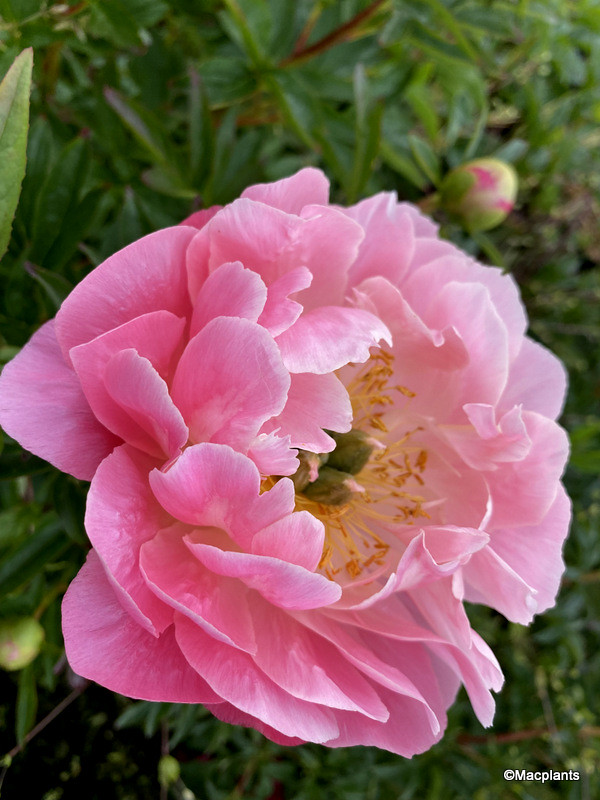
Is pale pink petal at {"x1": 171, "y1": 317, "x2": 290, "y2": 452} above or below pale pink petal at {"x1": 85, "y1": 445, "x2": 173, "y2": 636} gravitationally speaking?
above

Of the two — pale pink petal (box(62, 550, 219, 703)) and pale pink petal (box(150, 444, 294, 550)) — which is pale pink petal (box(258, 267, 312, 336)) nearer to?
pale pink petal (box(150, 444, 294, 550))

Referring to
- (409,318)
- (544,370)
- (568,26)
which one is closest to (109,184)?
(409,318)

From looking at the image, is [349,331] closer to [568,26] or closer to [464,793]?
[568,26]

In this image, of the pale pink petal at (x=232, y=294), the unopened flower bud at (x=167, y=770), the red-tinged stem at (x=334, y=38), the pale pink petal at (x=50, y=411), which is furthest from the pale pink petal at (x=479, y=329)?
the unopened flower bud at (x=167, y=770)

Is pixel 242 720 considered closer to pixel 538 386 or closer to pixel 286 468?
pixel 286 468

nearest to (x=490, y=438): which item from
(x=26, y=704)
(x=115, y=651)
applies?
(x=115, y=651)

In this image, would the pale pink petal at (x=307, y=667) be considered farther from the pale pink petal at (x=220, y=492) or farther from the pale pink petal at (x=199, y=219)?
→ the pale pink petal at (x=199, y=219)

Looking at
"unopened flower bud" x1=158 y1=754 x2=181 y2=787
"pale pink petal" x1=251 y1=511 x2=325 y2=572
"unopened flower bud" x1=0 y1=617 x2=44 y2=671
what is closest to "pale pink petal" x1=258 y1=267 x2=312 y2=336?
"pale pink petal" x1=251 y1=511 x2=325 y2=572
